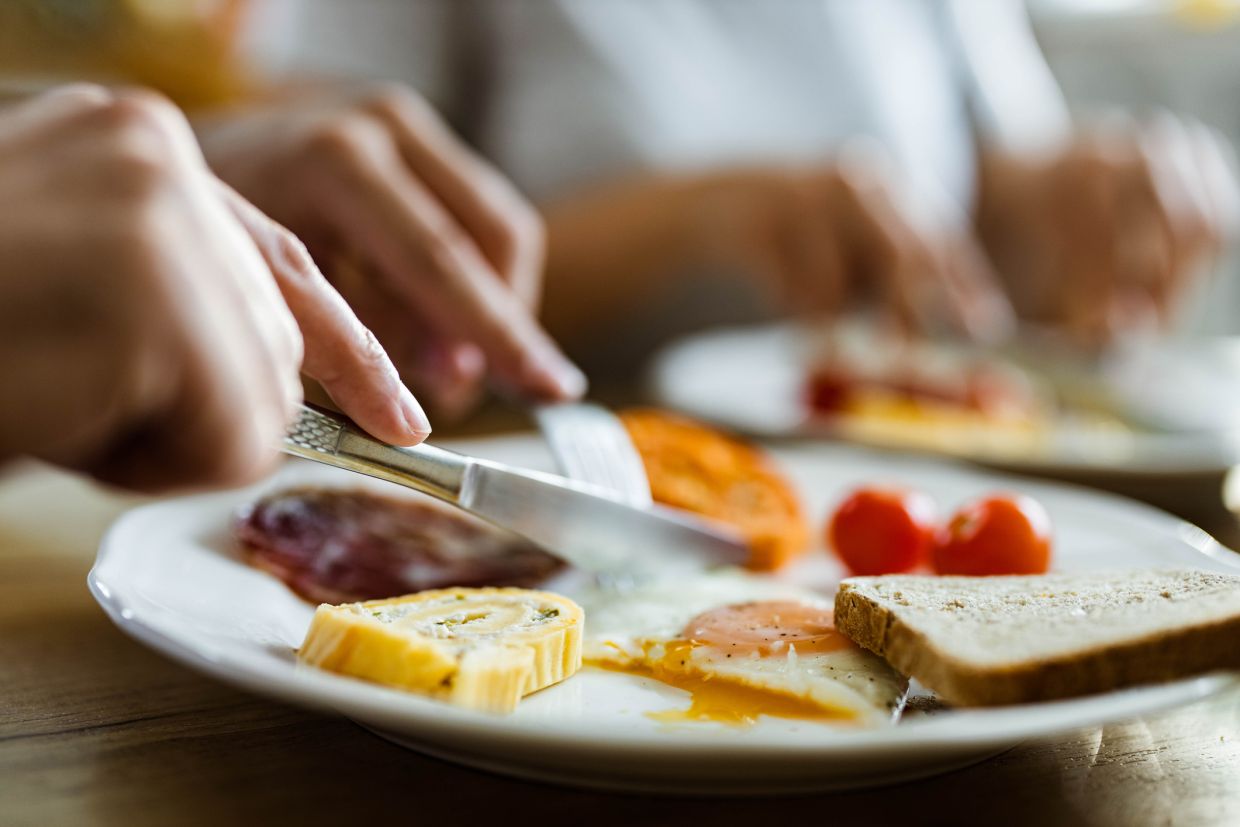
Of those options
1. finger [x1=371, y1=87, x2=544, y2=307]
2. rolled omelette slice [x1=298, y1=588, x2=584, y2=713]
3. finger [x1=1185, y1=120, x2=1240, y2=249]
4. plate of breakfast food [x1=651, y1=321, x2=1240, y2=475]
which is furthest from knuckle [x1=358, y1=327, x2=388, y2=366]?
finger [x1=1185, y1=120, x2=1240, y2=249]

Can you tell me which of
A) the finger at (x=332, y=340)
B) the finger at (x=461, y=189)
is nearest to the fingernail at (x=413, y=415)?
the finger at (x=332, y=340)

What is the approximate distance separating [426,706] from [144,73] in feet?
14.0

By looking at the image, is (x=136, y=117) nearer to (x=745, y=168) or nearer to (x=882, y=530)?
(x=882, y=530)

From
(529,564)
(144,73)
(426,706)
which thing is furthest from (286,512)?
(144,73)

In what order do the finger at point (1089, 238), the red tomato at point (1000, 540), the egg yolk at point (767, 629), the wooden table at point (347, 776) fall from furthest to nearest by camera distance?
the finger at point (1089, 238) → the red tomato at point (1000, 540) → the egg yolk at point (767, 629) → the wooden table at point (347, 776)

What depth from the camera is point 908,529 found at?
92 centimetres

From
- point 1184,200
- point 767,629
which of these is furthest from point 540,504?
point 1184,200

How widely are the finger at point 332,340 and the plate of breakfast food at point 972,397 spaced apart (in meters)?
0.82

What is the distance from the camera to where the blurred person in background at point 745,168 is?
6.57 feet

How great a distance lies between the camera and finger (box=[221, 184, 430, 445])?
1.73 ft

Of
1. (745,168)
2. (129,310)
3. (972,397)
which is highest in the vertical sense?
(129,310)

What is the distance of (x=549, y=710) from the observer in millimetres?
561

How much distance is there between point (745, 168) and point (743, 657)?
155 centimetres

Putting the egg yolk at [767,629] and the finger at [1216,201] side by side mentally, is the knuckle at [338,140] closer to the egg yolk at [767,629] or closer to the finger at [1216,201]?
the egg yolk at [767,629]
